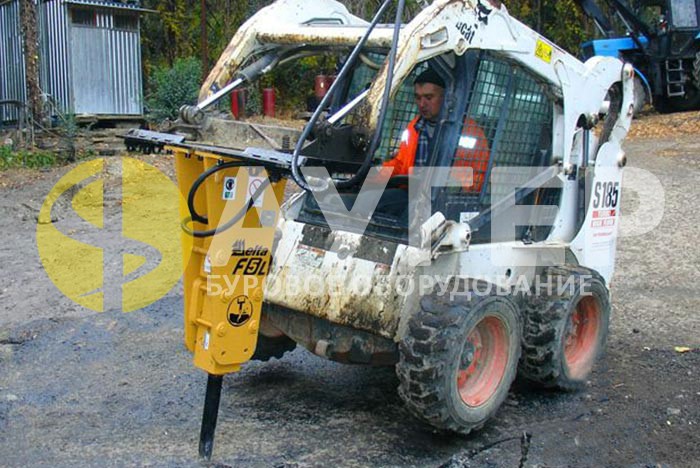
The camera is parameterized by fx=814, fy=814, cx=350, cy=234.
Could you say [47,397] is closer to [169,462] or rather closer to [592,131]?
[169,462]

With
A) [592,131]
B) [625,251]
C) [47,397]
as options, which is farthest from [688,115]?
[47,397]

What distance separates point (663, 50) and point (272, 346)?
12.7 metres

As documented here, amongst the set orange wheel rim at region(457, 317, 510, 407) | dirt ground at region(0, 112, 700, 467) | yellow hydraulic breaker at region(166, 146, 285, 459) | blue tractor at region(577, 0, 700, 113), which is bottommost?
dirt ground at region(0, 112, 700, 467)

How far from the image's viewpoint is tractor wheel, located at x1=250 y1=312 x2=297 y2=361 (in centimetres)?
481

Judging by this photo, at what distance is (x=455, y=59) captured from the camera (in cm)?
423

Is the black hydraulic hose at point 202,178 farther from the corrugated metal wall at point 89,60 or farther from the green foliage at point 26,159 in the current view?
the corrugated metal wall at point 89,60

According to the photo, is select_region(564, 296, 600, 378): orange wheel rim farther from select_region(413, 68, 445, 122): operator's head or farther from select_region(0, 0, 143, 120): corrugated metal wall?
select_region(0, 0, 143, 120): corrugated metal wall

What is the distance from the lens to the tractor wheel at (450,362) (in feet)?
12.6

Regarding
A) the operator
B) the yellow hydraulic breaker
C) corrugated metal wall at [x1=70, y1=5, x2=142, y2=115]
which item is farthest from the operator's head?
corrugated metal wall at [x1=70, y1=5, x2=142, y2=115]

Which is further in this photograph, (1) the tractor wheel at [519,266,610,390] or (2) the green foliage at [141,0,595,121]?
(2) the green foliage at [141,0,595,121]

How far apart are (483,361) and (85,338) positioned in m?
3.01

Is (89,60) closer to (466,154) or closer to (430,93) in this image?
(430,93)
